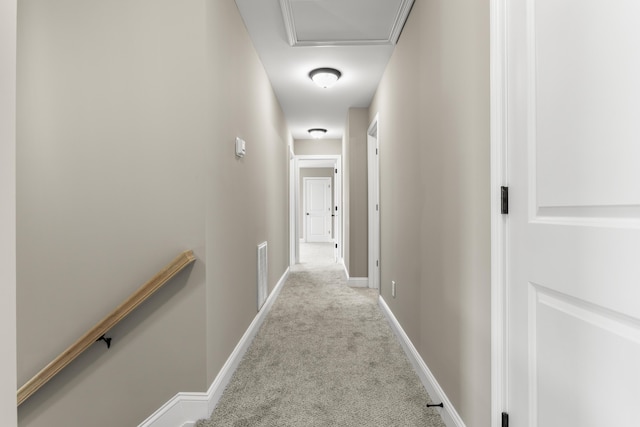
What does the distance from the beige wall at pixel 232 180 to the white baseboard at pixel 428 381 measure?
1174 millimetres

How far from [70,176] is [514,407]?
2.15 metres

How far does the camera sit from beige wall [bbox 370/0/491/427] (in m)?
1.27

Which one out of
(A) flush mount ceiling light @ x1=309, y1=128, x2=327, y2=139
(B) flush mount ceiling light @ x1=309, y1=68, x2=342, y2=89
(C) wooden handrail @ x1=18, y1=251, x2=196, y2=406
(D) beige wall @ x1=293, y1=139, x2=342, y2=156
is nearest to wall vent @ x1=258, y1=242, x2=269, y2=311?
(C) wooden handrail @ x1=18, y1=251, x2=196, y2=406

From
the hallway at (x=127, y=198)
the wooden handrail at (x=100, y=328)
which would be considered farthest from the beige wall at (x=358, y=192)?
the wooden handrail at (x=100, y=328)

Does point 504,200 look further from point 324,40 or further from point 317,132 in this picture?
point 317,132

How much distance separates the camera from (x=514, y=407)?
1.09 m

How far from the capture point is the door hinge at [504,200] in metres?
1.12

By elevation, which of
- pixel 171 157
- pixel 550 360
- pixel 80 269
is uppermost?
pixel 171 157

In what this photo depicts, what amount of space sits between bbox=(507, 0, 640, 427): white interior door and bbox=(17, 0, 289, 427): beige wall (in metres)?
1.37

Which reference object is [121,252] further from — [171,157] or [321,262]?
[321,262]

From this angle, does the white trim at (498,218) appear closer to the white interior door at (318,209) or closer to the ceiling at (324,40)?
the ceiling at (324,40)

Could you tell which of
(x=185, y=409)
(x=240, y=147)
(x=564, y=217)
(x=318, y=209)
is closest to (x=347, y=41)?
(x=240, y=147)

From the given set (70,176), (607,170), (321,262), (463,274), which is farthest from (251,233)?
(321,262)

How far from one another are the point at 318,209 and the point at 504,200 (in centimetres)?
980
